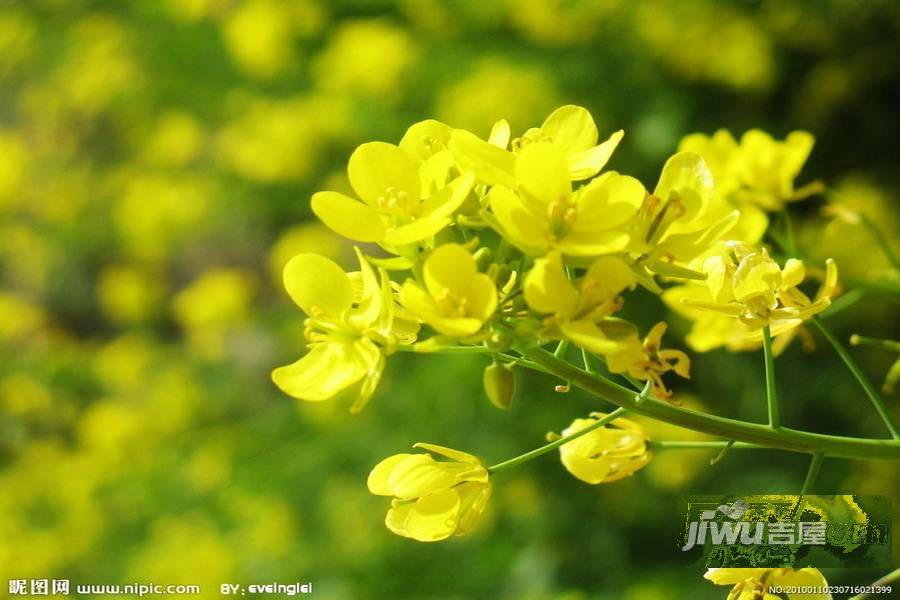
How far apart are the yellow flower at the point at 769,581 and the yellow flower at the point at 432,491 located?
0.16m

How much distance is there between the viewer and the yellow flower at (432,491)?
1.95 feet

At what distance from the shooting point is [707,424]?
56cm

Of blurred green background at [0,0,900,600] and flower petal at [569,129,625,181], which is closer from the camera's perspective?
flower petal at [569,129,625,181]

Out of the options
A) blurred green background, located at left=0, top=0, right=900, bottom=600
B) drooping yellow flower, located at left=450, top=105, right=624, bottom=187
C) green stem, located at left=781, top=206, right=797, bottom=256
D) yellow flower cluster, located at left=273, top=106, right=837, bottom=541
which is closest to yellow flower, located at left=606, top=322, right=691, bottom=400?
yellow flower cluster, located at left=273, top=106, right=837, bottom=541

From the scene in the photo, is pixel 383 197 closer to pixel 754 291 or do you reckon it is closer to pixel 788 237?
pixel 754 291

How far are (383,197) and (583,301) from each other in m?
0.14

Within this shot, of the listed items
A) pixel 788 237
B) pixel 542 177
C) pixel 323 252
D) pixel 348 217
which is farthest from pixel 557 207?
pixel 323 252

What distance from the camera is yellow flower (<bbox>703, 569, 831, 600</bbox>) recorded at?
615 millimetres

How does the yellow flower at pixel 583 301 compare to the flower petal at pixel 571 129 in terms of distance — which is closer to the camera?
the yellow flower at pixel 583 301

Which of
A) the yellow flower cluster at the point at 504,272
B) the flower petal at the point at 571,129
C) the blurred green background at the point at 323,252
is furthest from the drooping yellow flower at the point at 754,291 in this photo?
the blurred green background at the point at 323,252

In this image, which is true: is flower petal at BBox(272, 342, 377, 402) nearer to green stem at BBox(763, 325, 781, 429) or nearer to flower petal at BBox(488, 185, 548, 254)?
flower petal at BBox(488, 185, 548, 254)

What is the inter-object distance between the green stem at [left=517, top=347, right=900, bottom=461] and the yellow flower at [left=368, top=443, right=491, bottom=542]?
9cm

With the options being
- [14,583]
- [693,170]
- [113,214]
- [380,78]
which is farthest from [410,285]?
[113,214]

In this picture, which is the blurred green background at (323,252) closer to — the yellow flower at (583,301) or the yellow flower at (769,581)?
the yellow flower at (769,581)
